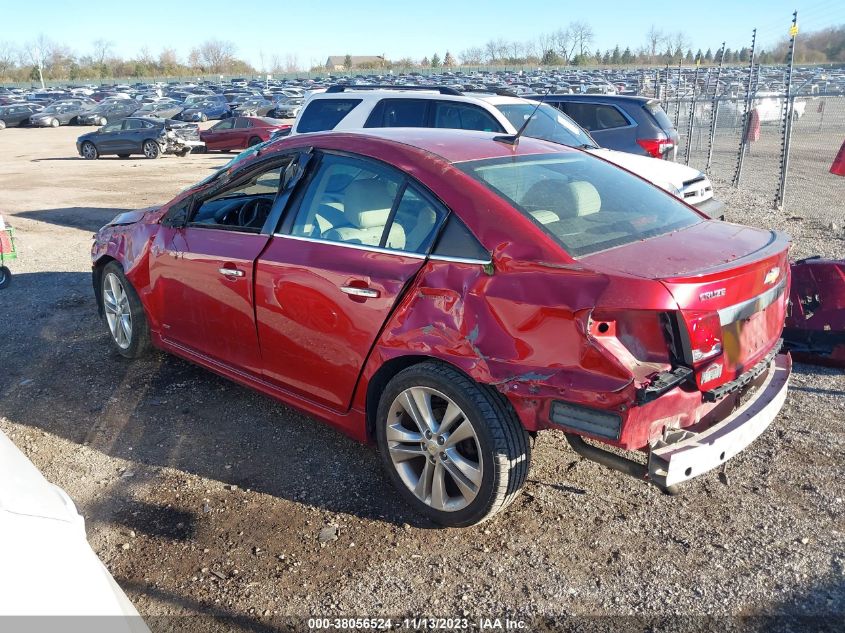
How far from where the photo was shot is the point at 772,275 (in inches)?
128

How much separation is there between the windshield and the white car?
7.43 m

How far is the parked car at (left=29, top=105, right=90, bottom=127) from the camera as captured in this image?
42344mm

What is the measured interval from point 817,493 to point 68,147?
3182 cm

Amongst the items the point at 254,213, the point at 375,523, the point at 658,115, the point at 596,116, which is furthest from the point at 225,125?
the point at 375,523

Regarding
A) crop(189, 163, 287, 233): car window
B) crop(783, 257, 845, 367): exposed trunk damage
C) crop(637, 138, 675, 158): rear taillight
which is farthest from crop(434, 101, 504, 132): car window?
crop(783, 257, 845, 367): exposed trunk damage

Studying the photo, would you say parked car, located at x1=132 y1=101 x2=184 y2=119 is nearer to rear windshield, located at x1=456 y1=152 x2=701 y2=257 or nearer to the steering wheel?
the steering wheel

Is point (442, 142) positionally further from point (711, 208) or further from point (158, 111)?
point (158, 111)

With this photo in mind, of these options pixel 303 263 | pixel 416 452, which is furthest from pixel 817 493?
pixel 303 263

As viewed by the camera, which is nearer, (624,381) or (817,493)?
(624,381)

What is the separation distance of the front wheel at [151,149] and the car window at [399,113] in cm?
1809

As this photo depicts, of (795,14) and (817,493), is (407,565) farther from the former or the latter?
(795,14)

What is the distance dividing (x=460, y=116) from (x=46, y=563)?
7.67 m

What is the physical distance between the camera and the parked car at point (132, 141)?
24.6 metres

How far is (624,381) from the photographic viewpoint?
2719mm
